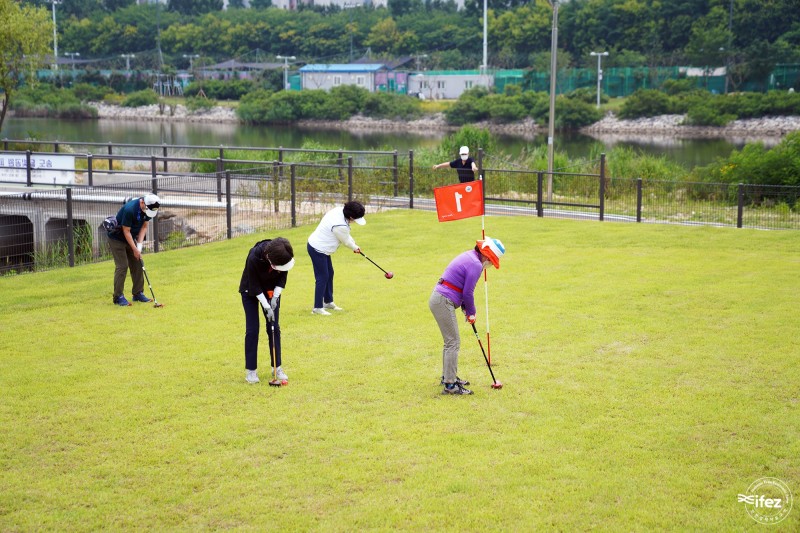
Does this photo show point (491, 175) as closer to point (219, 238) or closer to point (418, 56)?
point (219, 238)

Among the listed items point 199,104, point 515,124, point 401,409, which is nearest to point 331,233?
point 401,409

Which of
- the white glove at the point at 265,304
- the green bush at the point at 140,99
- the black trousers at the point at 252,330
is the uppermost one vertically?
the green bush at the point at 140,99

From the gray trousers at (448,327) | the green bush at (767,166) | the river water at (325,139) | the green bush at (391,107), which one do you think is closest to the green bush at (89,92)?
the river water at (325,139)

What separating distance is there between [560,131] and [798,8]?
1234 inches

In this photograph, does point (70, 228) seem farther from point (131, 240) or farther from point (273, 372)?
point (273, 372)

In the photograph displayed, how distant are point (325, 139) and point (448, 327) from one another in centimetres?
6757

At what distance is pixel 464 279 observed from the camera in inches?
351

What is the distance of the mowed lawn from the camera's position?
6.77 metres

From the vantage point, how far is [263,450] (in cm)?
779

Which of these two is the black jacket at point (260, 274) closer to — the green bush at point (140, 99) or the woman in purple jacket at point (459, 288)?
the woman in purple jacket at point (459, 288)

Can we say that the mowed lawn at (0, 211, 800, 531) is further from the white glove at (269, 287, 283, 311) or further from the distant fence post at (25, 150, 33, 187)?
the distant fence post at (25, 150, 33, 187)

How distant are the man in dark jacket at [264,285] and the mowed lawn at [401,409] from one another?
1.44ft

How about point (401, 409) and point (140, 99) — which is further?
point (140, 99)

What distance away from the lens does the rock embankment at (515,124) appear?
79938 millimetres
